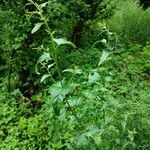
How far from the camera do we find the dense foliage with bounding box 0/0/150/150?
12.0 ft

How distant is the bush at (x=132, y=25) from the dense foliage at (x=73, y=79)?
0.07ft

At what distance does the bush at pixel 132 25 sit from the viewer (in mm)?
8969

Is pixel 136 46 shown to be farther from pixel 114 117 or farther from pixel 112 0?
pixel 114 117

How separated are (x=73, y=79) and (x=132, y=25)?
9.78 ft

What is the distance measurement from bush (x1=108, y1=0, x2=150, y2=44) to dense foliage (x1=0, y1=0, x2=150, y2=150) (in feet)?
0.07

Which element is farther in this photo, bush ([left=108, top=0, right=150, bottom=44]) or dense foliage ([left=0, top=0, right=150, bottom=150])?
bush ([left=108, top=0, right=150, bottom=44])

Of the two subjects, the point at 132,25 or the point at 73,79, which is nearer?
the point at 73,79

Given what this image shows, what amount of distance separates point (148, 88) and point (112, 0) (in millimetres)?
2292

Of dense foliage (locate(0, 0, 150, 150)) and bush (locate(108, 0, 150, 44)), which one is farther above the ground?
dense foliage (locate(0, 0, 150, 150))

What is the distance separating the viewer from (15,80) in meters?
6.68

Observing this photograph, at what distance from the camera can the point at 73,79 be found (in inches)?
259

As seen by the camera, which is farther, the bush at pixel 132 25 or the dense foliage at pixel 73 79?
the bush at pixel 132 25

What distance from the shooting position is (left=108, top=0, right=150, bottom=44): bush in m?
8.97

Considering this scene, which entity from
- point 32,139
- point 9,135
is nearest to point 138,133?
point 32,139
